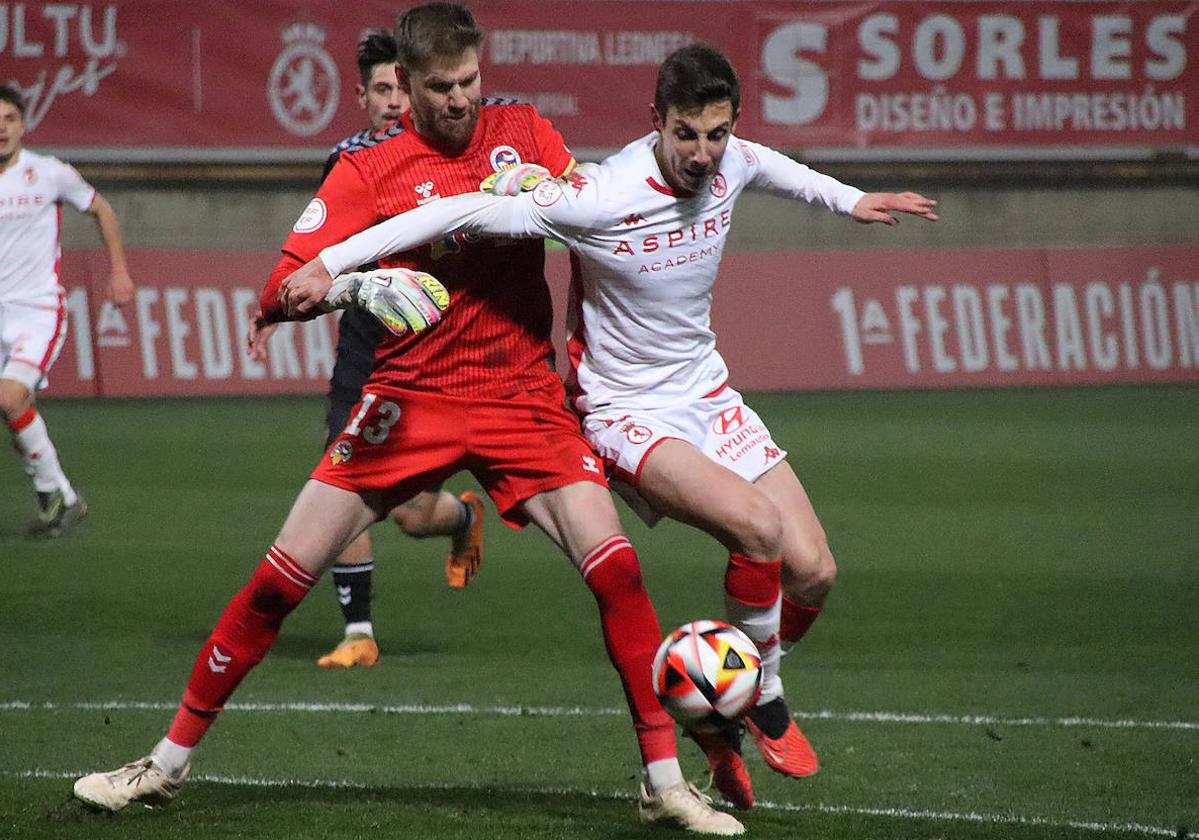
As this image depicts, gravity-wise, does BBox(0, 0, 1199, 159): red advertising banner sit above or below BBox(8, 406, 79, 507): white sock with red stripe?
above

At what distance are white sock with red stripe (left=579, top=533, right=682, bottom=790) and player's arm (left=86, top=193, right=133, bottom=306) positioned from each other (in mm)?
5620

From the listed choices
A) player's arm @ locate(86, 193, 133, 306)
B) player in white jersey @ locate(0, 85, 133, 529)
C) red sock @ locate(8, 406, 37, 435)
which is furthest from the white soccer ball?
red sock @ locate(8, 406, 37, 435)

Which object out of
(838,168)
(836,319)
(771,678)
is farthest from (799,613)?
(838,168)

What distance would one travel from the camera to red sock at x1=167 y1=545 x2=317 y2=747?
15.9 feet

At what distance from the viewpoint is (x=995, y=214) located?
68.7 ft

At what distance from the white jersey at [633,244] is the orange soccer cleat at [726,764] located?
98cm

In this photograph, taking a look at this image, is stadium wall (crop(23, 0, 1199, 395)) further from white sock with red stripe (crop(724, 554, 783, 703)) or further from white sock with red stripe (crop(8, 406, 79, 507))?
white sock with red stripe (crop(724, 554, 783, 703))

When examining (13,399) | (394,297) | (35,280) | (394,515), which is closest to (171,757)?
(394,297)

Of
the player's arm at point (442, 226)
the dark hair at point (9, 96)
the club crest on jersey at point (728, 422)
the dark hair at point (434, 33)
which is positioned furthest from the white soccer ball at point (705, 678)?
the dark hair at point (9, 96)

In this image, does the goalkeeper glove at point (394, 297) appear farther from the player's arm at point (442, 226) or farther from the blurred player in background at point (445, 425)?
the blurred player in background at point (445, 425)

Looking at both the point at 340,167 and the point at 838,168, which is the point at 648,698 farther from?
the point at 838,168

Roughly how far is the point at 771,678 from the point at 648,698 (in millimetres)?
690

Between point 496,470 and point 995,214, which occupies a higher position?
point 496,470

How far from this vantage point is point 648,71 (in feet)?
64.7
